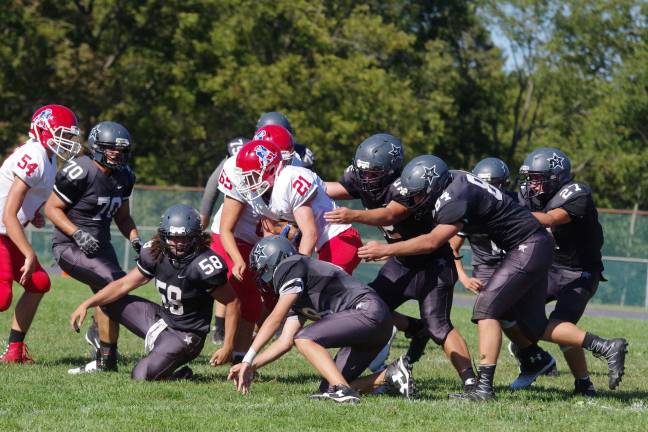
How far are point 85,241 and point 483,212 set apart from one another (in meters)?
2.91

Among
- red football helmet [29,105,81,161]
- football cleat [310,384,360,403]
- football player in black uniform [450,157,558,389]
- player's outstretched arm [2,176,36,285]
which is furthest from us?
red football helmet [29,105,81,161]

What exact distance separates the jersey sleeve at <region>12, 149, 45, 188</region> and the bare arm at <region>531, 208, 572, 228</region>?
363 centimetres

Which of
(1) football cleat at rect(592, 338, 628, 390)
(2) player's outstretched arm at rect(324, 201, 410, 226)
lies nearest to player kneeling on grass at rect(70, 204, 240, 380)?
(2) player's outstretched arm at rect(324, 201, 410, 226)

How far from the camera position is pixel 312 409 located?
6.26 m

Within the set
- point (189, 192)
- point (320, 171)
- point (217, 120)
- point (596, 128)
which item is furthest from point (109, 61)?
point (596, 128)

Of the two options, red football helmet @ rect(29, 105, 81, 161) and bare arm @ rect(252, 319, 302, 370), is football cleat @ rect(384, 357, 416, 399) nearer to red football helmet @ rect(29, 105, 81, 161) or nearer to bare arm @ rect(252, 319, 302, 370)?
bare arm @ rect(252, 319, 302, 370)

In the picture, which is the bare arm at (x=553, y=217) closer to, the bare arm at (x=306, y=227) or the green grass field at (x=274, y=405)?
the green grass field at (x=274, y=405)

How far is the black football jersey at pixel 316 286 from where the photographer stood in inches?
263

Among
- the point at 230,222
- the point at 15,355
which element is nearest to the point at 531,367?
the point at 230,222

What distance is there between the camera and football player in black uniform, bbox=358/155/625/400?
682cm

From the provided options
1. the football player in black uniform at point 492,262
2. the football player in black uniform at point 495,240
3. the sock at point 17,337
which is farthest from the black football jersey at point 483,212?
the sock at point 17,337

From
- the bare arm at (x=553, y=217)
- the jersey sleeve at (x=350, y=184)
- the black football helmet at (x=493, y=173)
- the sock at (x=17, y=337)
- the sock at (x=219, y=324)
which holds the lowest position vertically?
the sock at (x=219, y=324)

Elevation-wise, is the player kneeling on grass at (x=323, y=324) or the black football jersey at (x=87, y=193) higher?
the black football jersey at (x=87, y=193)

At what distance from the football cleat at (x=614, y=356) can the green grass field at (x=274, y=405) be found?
0.16 metres
